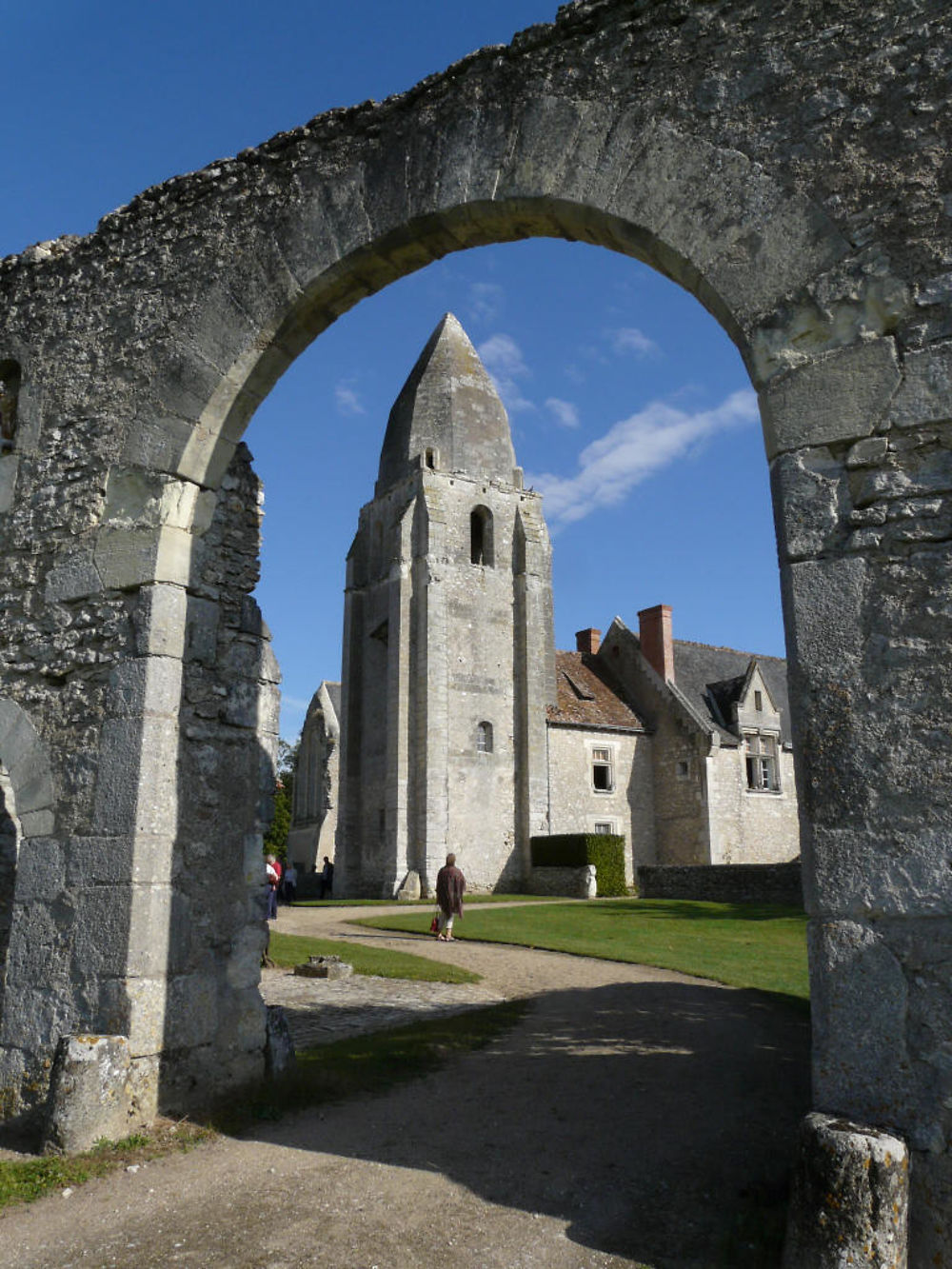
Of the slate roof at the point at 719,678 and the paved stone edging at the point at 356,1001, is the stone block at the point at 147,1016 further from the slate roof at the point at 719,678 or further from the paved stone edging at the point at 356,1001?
the slate roof at the point at 719,678

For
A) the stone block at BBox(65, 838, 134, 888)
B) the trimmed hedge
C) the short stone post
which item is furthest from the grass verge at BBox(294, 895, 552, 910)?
the short stone post

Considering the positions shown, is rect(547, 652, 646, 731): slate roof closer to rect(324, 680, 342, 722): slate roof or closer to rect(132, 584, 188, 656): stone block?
rect(324, 680, 342, 722): slate roof

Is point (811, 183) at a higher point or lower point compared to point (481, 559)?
lower

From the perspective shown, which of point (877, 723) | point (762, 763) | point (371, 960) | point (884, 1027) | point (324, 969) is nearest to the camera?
point (884, 1027)

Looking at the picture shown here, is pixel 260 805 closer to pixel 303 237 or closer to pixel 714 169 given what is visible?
pixel 303 237

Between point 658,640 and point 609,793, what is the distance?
5.46 m

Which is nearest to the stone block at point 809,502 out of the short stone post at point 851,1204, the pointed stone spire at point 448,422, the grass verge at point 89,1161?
the short stone post at point 851,1204

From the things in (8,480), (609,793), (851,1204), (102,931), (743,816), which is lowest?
(851,1204)

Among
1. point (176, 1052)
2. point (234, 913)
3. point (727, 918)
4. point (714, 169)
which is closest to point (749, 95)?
point (714, 169)

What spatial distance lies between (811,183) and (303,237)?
2.81 m

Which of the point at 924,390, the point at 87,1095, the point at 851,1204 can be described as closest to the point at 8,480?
the point at 87,1095

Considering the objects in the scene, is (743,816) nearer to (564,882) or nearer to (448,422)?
(564,882)

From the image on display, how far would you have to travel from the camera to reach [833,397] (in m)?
3.82

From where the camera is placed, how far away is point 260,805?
589 centimetres
